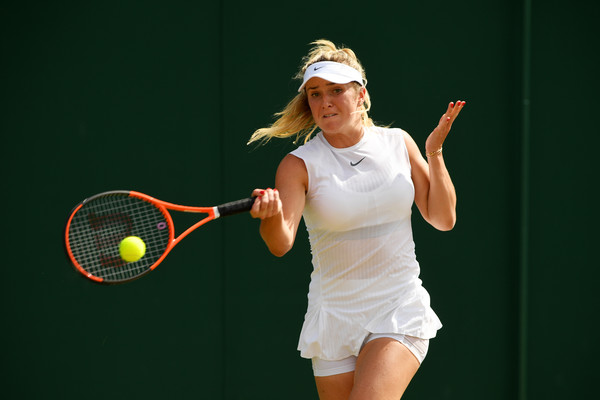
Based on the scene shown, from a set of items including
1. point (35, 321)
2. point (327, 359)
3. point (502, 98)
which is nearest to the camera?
point (327, 359)

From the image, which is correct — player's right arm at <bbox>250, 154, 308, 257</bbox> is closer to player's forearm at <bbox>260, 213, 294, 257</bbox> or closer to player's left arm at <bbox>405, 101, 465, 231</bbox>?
player's forearm at <bbox>260, 213, 294, 257</bbox>

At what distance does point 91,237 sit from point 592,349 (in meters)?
3.02

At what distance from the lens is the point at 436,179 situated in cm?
311

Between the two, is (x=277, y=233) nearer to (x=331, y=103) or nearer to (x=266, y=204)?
(x=266, y=204)

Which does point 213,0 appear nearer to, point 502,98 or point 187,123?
point 187,123

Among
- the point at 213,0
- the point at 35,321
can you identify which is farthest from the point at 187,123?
the point at 35,321

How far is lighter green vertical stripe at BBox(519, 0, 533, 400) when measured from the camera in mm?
4523

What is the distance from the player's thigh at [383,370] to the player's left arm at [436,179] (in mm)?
575

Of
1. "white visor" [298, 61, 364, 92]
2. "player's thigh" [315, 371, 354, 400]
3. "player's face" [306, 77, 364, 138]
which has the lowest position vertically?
"player's thigh" [315, 371, 354, 400]

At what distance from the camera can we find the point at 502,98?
4570 mm

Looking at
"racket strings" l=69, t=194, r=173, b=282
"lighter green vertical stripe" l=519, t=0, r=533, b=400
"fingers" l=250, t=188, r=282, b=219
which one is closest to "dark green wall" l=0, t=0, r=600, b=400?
"lighter green vertical stripe" l=519, t=0, r=533, b=400

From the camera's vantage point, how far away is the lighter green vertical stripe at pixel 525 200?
4.52 meters

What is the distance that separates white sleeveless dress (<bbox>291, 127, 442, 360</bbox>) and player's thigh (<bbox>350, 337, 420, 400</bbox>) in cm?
7

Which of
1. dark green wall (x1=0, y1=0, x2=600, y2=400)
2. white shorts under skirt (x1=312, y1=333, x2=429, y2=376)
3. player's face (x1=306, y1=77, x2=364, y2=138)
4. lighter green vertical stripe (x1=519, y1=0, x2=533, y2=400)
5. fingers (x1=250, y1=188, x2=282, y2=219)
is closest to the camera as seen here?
fingers (x1=250, y1=188, x2=282, y2=219)
